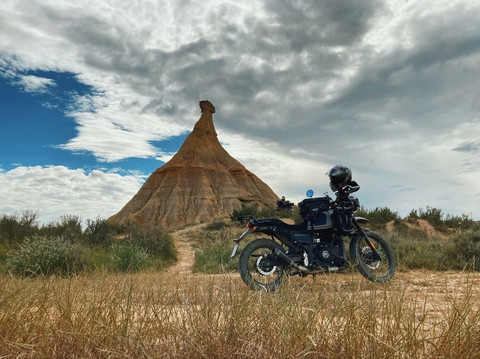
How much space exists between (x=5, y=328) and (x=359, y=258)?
513 cm

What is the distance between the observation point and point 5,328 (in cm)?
275

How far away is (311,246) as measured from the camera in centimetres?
589

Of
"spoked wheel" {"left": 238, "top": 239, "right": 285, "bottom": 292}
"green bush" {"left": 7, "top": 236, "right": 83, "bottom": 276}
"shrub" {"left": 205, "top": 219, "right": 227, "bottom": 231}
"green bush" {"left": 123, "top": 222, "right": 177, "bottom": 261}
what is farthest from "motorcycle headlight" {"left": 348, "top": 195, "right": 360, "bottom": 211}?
"shrub" {"left": 205, "top": 219, "right": 227, "bottom": 231}

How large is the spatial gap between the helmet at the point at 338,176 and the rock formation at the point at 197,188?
35.5m

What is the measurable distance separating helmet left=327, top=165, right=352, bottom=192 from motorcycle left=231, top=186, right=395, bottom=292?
19 cm

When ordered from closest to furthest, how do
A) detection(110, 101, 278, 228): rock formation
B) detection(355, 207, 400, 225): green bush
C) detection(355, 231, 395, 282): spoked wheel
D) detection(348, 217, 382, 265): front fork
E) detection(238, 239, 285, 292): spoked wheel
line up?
detection(238, 239, 285, 292): spoked wheel
detection(348, 217, 382, 265): front fork
detection(355, 231, 395, 282): spoked wheel
detection(355, 207, 400, 225): green bush
detection(110, 101, 278, 228): rock formation

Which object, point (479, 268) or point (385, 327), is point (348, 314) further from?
point (479, 268)

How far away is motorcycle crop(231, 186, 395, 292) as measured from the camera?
5578mm

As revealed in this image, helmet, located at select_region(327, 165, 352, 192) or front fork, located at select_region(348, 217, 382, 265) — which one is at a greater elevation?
helmet, located at select_region(327, 165, 352, 192)

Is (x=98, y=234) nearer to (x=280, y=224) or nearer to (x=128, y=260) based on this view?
(x=128, y=260)

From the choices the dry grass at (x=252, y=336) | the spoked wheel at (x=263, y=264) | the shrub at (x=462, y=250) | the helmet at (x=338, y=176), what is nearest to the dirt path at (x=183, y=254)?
the spoked wheel at (x=263, y=264)

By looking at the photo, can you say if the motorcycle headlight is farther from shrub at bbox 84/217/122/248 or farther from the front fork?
shrub at bbox 84/217/122/248

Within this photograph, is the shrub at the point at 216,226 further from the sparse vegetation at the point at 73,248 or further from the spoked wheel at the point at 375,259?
the spoked wheel at the point at 375,259

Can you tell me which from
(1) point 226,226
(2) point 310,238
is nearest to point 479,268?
(2) point 310,238
